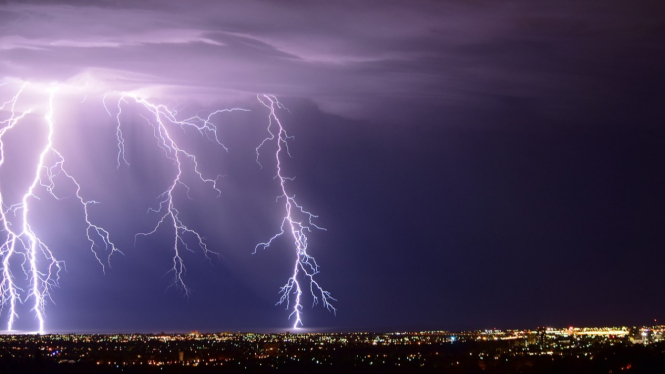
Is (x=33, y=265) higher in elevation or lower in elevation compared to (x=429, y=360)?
higher

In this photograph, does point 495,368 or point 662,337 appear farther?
point 662,337

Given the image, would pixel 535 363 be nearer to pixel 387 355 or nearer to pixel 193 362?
pixel 387 355

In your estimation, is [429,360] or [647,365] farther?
[429,360]

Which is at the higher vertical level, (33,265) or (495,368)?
(33,265)

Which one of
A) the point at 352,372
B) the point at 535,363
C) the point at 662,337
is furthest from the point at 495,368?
the point at 662,337

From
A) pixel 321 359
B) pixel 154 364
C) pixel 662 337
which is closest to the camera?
pixel 154 364

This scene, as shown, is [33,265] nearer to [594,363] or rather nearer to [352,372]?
[352,372]

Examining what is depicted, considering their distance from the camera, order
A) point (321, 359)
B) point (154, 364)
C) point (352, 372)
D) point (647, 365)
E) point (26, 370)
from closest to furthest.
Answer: point (26, 370)
point (647, 365)
point (352, 372)
point (154, 364)
point (321, 359)

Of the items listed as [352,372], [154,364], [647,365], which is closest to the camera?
[647,365]

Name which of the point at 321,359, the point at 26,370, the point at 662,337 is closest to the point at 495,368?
the point at 321,359
